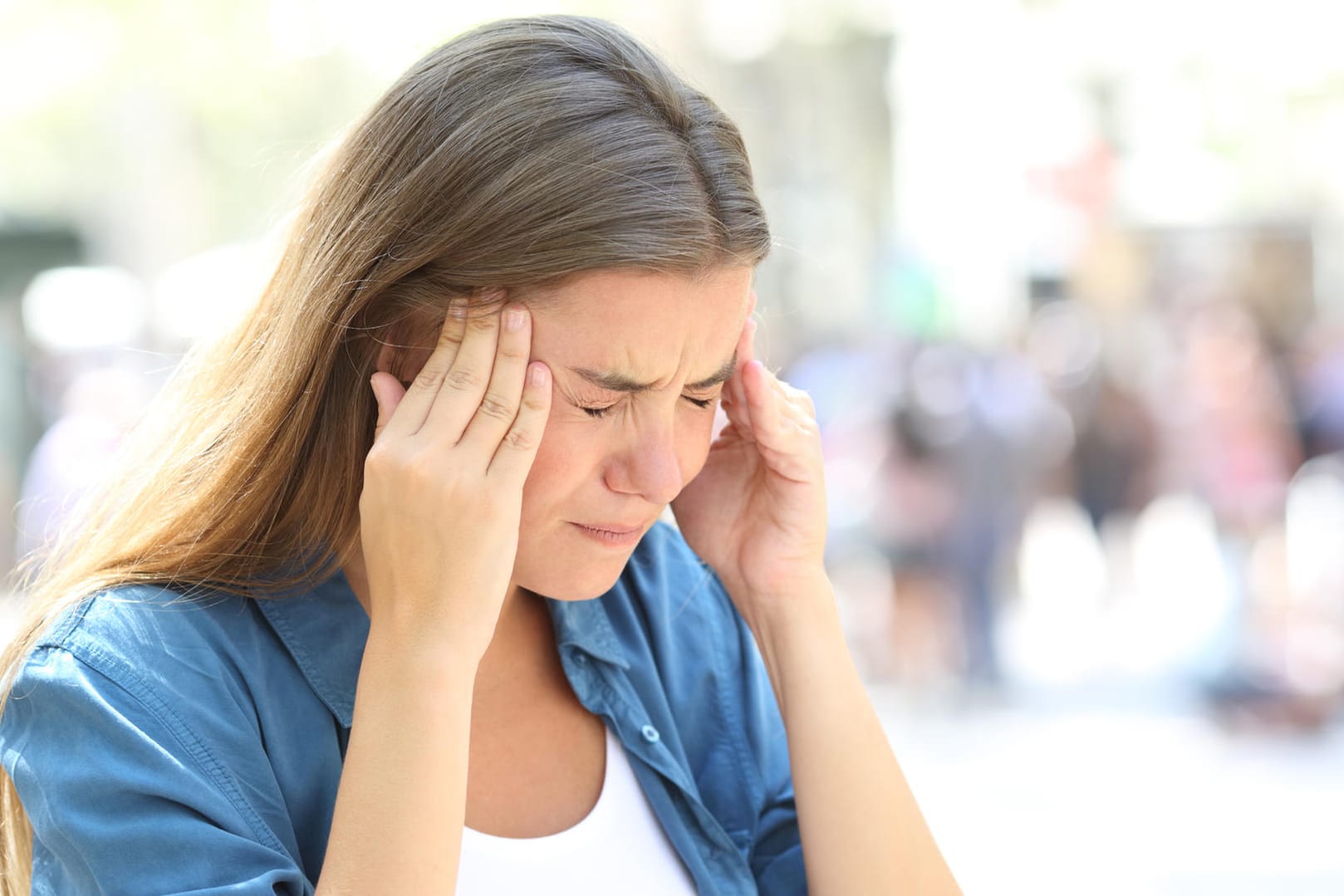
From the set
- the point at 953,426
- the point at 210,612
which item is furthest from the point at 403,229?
the point at 953,426

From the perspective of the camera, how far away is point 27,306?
1280 centimetres

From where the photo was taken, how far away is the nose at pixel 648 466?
1901mm

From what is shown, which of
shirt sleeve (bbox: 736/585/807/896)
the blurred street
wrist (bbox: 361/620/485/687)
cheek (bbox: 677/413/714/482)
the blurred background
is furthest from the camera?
the blurred background

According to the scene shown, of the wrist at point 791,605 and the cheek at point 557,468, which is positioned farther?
the wrist at point 791,605

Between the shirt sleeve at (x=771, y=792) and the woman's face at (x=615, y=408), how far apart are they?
39cm

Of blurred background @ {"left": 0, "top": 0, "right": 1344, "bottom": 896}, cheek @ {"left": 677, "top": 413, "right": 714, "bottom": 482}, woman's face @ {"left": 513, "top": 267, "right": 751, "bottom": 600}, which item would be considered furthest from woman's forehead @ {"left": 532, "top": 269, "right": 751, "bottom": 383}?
blurred background @ {"left": 0, "top": 0, "right": 1344, "bottom": 896}

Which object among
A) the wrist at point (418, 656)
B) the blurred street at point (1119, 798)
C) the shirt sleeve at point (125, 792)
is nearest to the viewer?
the shirt sleeve at point (125, 792)

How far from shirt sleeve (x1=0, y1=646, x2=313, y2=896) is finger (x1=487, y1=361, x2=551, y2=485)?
0.43 metres

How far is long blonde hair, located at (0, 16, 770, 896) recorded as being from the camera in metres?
1.79

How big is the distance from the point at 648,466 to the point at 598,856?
523mm

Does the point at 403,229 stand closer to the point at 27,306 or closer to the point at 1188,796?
the point at 1188,796

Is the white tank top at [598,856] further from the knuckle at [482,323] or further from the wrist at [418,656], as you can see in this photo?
the knuckle at [482,323]

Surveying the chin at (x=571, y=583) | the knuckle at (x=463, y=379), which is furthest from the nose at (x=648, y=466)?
the knuckle at (x=463, y=379)

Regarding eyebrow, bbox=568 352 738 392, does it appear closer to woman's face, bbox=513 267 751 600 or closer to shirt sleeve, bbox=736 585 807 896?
woman's face, bbox=513 267 751 600
